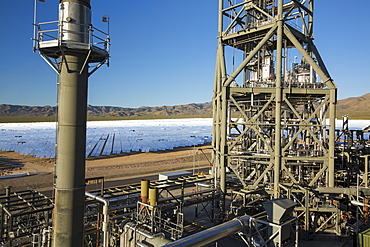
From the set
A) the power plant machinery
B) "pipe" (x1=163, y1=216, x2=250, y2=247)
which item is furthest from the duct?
"pipe" (x1=163, y1=216, x2=250, y2=247)

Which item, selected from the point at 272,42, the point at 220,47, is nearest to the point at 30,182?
the point at 220,47

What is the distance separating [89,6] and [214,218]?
652 inches

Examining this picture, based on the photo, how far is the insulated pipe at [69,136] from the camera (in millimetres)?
10938

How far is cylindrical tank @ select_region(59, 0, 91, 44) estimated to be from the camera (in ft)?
35.9

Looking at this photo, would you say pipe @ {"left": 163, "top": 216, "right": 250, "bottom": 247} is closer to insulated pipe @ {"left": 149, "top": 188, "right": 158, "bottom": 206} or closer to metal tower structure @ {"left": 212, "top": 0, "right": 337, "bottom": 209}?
insulated pipe @ {"left": 149, "top": 188, "right": 158, "bottom": 206}

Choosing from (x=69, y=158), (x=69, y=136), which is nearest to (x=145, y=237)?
(x=69, y=158)

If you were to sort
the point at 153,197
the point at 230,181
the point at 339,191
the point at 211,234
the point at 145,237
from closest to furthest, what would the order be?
the point at 211,234 < the point at 145,237 < the point at 153,197 < the point at 339,191 < the point at 230,181

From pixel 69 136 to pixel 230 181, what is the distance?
1530 centimetres

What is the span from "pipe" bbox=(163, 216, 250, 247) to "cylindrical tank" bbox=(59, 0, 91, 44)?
352 inches

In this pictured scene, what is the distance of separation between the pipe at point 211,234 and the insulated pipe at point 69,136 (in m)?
4.92

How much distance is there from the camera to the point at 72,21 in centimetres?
1100

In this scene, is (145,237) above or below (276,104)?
below

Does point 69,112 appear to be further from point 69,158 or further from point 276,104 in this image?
point 276,104

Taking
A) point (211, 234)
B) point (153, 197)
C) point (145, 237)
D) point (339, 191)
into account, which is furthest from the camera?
point (339, 191)
